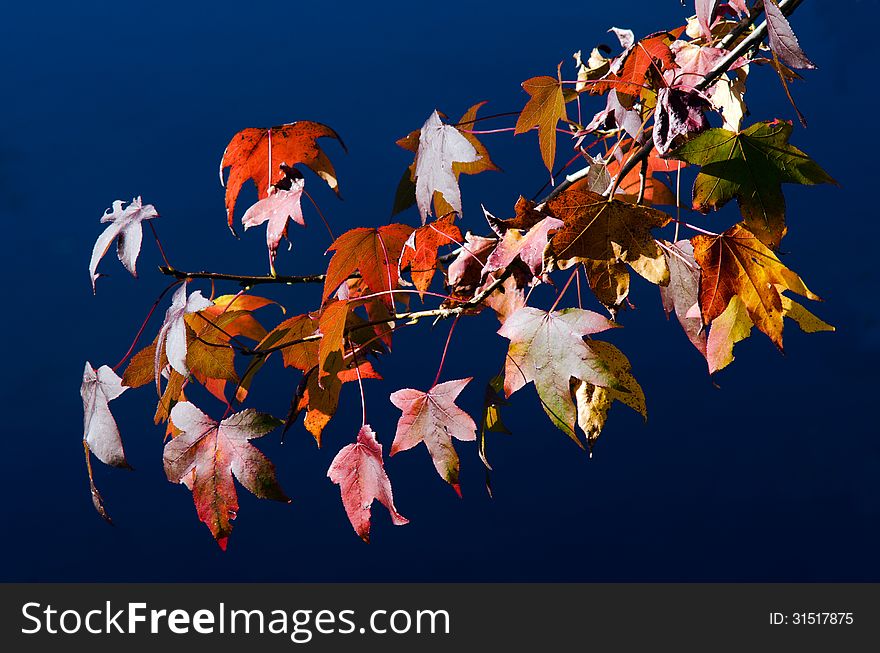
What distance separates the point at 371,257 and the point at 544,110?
163 mm

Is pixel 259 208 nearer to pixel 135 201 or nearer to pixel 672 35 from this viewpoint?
pixel 135 201

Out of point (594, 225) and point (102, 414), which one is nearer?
point (594, 225)

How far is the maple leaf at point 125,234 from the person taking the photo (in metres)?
0.58

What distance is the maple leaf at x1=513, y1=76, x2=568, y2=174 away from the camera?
587 mm

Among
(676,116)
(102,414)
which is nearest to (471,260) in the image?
(676,116)

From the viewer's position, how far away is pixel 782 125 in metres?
0.49

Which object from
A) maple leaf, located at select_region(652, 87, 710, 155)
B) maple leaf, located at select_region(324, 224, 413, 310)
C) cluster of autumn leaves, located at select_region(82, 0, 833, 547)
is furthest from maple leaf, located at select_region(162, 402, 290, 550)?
maple leaf, located at select_region(652, 87, 710, 155)

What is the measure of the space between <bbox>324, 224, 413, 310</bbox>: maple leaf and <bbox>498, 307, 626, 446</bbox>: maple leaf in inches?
4.2

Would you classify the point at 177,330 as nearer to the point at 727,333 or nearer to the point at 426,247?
the point at 426,247

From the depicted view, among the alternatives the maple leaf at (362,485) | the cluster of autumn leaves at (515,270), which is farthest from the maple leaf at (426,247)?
the maple leaf at (362,485)

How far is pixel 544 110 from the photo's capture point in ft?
1.94

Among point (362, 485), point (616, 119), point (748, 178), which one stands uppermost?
point (616, 119)

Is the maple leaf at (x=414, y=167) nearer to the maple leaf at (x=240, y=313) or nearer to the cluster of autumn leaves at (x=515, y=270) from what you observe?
the cluster of autumn leaves at (x=515, y=270)

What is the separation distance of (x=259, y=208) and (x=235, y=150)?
0.08 meters
